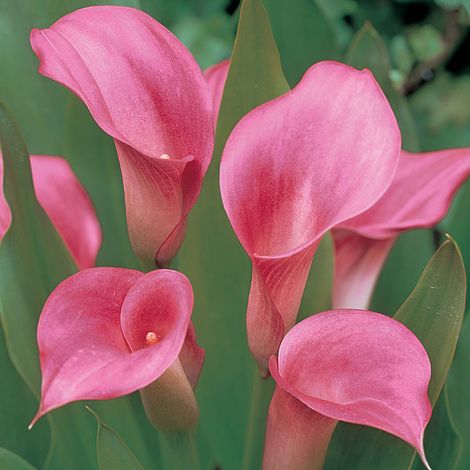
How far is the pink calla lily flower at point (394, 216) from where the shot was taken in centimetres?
56

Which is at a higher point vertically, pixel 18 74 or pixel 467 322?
pixel 18 74

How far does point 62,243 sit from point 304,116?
0.21m

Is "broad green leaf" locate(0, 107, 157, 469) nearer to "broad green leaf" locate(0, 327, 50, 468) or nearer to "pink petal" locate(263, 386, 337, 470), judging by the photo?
"broad green leaf" locate(0, 327, 50, 468)

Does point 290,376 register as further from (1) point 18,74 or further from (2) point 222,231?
(1) point 18,74

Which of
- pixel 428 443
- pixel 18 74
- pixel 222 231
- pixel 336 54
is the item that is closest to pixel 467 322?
pixel 428 443

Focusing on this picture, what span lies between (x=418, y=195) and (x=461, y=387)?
158 mm

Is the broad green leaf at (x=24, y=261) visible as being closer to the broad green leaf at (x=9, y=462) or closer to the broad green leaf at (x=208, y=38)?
the broad green leaf at (x=9, y=462)

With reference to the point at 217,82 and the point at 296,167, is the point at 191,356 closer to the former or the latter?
the point at 296,167

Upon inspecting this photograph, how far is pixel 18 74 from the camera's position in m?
0.72

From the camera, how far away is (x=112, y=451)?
0.46m

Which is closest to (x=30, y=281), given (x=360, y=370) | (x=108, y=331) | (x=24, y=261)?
(x=24, y=261)

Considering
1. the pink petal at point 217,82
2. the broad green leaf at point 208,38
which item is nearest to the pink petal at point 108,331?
the pink petal at point 217,82

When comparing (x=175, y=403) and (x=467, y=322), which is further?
(x=467, y=322)

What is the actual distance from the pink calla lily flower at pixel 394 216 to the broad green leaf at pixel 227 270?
96mm
